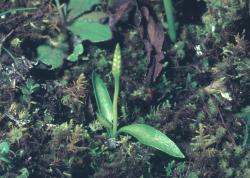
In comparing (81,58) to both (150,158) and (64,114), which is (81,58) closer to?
(64,114)

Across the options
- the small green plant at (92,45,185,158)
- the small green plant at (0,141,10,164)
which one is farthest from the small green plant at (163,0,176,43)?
the small green plant at (0,141,10,164)

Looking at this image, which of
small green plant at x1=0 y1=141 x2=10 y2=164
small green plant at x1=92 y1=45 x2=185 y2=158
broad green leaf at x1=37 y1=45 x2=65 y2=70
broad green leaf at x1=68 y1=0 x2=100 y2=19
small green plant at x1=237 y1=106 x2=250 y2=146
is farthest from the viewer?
broad green leaf at x1=68 y1=0 x2=100 y2=19

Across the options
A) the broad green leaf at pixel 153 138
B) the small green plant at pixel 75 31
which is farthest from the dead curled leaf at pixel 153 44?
the broad green leaf at pixel 153 138

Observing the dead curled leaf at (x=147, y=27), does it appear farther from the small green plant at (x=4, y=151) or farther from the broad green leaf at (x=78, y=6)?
the small green plant at (x=4, y=151)

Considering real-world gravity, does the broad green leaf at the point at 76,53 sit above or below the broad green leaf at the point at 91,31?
below

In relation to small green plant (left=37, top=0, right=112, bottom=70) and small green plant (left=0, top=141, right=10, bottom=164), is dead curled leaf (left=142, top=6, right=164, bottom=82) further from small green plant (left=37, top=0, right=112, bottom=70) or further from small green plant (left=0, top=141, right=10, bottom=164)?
small green plant (left=0, top=141, right=10, bottom=164)

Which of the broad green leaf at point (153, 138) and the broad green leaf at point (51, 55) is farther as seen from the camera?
the broad green leaf at point (51, 55)

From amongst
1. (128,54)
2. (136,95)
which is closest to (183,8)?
(128,54)

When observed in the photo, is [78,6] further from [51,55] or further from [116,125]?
[116,125]
